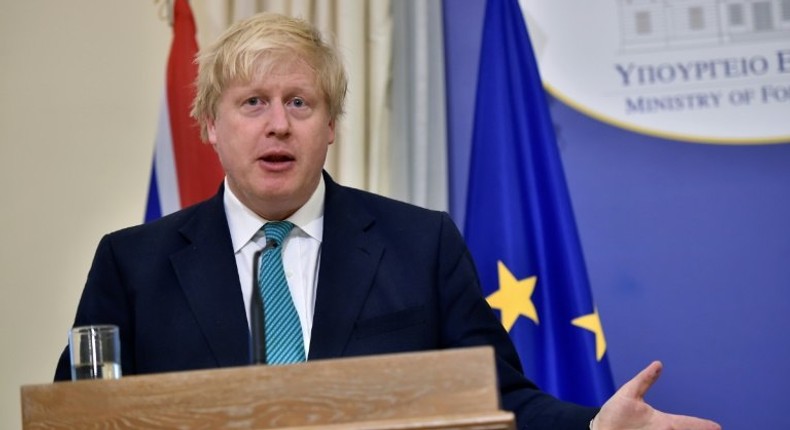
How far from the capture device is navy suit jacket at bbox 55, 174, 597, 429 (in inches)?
98.9

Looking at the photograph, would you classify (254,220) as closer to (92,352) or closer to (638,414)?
(92,352)

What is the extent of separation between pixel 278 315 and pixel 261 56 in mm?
587

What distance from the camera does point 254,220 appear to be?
2.74 m

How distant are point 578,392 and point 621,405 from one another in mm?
1726

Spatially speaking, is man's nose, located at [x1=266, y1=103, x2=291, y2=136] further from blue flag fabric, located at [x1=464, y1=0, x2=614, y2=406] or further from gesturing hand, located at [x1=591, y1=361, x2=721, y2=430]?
blue flag fabric, located at [x1=464, y1=0, x2=614, y2=406]

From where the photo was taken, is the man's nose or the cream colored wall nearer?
the man's nose

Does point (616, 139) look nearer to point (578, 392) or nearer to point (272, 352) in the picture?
point (578, 392)

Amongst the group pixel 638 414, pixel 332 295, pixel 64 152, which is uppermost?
pixel 64 152

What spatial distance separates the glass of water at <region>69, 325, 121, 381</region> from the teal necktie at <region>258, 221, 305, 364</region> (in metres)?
0.46

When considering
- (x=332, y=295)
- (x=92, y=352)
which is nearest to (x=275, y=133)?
(x=332, y=295)

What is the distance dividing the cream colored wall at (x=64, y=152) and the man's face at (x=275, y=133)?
183 cm

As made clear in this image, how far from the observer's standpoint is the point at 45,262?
14.4 ft

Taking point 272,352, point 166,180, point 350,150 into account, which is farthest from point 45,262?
point 272,352

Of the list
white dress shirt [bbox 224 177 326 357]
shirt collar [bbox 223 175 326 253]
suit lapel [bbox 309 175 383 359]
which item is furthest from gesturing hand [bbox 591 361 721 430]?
shirt collar [bbox 223 175 326 253]
